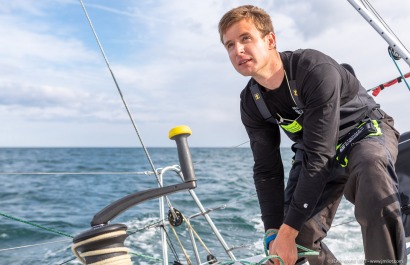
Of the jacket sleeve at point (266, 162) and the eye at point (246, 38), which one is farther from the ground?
the eye at point (246, 38)

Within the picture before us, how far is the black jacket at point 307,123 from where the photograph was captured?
198 centimetres

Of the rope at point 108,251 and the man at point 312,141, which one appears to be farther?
the man at point 312,141

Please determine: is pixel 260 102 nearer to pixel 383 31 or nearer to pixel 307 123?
pixel 307 123

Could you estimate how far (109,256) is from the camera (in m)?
1.18

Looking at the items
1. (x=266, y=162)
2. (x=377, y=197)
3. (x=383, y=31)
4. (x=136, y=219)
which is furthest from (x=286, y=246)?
(x=136, y=219)

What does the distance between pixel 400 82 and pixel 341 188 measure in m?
1.16

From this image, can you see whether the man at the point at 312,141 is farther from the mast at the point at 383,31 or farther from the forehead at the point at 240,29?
the mast at the point at 383,31

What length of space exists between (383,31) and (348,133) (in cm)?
65

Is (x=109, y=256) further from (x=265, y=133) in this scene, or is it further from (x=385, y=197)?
(x=265, y=133)

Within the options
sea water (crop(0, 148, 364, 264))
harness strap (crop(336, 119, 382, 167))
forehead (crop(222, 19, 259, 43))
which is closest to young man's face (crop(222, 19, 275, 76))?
forehead (crop(222, 19, 259, 43))

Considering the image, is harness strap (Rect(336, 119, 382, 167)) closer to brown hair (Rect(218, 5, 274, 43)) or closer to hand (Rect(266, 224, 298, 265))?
hand (Rect(266, 224, 298, 265))

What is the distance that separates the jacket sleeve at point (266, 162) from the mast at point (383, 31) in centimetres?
71

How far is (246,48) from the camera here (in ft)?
6.77

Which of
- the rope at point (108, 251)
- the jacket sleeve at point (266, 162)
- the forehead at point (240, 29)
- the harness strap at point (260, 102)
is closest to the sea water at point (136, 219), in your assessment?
the jacket sleeve at point (266, 162)
